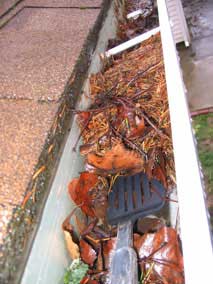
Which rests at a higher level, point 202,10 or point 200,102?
point 202,10

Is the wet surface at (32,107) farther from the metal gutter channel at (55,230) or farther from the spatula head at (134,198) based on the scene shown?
the spatula head at (134,198)

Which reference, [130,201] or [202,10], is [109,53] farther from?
[202,10]

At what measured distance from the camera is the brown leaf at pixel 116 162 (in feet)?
3.29

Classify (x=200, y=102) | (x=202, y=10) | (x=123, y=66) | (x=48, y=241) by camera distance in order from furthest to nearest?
1. (x=202, y=10)
2. (x=200, y=102)
3. (x=123, y=66)
4. (x=48, y=241)

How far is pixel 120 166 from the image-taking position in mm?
1029

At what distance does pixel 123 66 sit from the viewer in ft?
4.89

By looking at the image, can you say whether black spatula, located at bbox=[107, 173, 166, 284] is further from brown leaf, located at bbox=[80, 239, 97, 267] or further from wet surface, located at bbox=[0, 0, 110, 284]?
wet surface, located at bbox=[0, 0, 110, 284]

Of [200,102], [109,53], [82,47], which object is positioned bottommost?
[82,47]

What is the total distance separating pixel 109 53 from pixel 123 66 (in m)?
0.14

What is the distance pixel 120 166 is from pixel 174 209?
8.6 inches

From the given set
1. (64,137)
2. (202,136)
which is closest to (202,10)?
(202,136)

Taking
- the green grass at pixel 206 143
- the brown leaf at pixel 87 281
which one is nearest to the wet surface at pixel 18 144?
the brown leaf at pixel 87 281

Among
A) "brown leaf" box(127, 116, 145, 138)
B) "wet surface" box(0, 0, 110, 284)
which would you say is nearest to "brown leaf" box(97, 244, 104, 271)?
"wet surface" box(0, 0, 110, 284)

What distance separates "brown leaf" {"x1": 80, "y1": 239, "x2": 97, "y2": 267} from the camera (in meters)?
0.90
